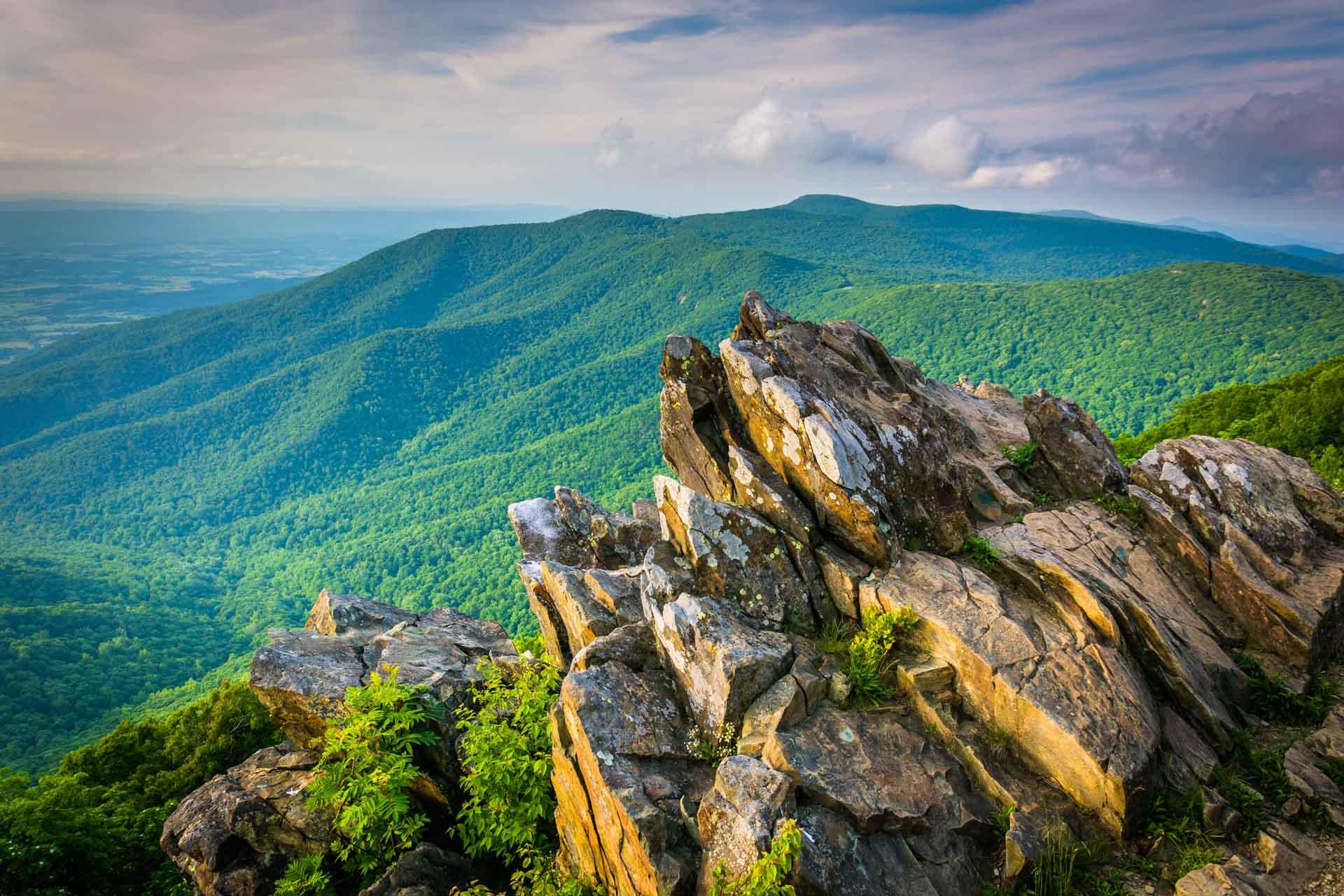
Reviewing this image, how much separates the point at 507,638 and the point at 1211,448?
918 inches

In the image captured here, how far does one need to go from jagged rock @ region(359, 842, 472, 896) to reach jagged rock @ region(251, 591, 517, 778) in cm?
182

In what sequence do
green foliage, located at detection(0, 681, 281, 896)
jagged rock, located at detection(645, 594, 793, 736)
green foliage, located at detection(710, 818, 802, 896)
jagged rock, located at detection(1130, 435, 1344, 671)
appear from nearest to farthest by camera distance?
green foliage, located at detection(710, 818, 802, 896), jagged rock, located at detection(645, 594, 793, 736), jagged rock, located at detection(1130, 435, 1344, 671), green foliage, located at detection(0, 681, 281, 896)

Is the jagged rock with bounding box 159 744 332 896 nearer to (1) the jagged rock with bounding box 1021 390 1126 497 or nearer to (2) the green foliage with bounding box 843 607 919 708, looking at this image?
(2) the green foliage with bounding box 843 607 919 708

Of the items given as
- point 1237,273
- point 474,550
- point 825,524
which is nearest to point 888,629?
point 825,524

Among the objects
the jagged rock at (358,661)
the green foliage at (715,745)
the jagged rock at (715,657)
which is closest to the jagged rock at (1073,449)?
the jagged rock at (715,657)

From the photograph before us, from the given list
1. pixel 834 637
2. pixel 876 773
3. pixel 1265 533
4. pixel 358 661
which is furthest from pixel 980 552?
pixel 358 661

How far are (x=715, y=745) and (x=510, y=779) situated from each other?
4796mm

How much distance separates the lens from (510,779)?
44.1 ft

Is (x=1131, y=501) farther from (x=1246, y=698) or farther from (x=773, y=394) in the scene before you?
(x=773, y=394)

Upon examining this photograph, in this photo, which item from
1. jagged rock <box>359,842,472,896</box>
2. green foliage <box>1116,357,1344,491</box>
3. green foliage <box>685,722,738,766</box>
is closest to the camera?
green foliage <box>685,722,738,766</box>

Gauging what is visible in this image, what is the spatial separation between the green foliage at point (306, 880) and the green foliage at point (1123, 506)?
21.5 meters

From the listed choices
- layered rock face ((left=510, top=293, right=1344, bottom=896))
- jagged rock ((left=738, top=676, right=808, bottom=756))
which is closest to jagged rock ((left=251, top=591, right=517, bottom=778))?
layered rock face ((left=510, top=293, right=1344, bottom=896))

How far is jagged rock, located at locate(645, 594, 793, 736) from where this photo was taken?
12.3 m

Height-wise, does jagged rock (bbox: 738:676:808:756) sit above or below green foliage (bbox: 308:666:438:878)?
above
